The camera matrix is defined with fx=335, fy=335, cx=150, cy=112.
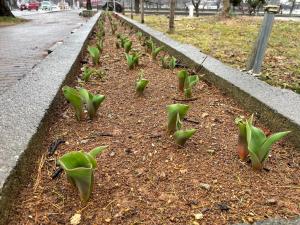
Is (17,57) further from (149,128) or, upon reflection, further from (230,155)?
(230,155)

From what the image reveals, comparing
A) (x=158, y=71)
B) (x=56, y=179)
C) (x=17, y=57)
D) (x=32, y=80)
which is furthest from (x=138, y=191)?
(x=17, y=57)

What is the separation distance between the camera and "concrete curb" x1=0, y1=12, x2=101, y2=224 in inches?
54.2

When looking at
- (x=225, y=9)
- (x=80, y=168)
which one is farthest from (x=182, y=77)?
(x=225, y=9)

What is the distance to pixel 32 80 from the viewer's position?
109 inches

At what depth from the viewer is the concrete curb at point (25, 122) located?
1.38 m

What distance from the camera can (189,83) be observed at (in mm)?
2496

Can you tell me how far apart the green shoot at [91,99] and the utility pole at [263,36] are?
1828 mm

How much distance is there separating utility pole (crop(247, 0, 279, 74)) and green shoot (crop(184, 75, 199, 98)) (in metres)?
1.03

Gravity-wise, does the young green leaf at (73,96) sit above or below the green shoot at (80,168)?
above

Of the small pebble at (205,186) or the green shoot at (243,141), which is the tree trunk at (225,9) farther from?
the small pebble at (205,186)

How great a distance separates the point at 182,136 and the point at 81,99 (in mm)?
679

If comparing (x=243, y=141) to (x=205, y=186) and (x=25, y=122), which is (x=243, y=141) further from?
(x=25, y=122)

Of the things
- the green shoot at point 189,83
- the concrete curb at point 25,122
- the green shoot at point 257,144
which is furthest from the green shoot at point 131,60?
the green shoot at point 257,144

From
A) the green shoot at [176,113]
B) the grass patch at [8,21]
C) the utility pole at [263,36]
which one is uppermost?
the utility pole at [263,36]
